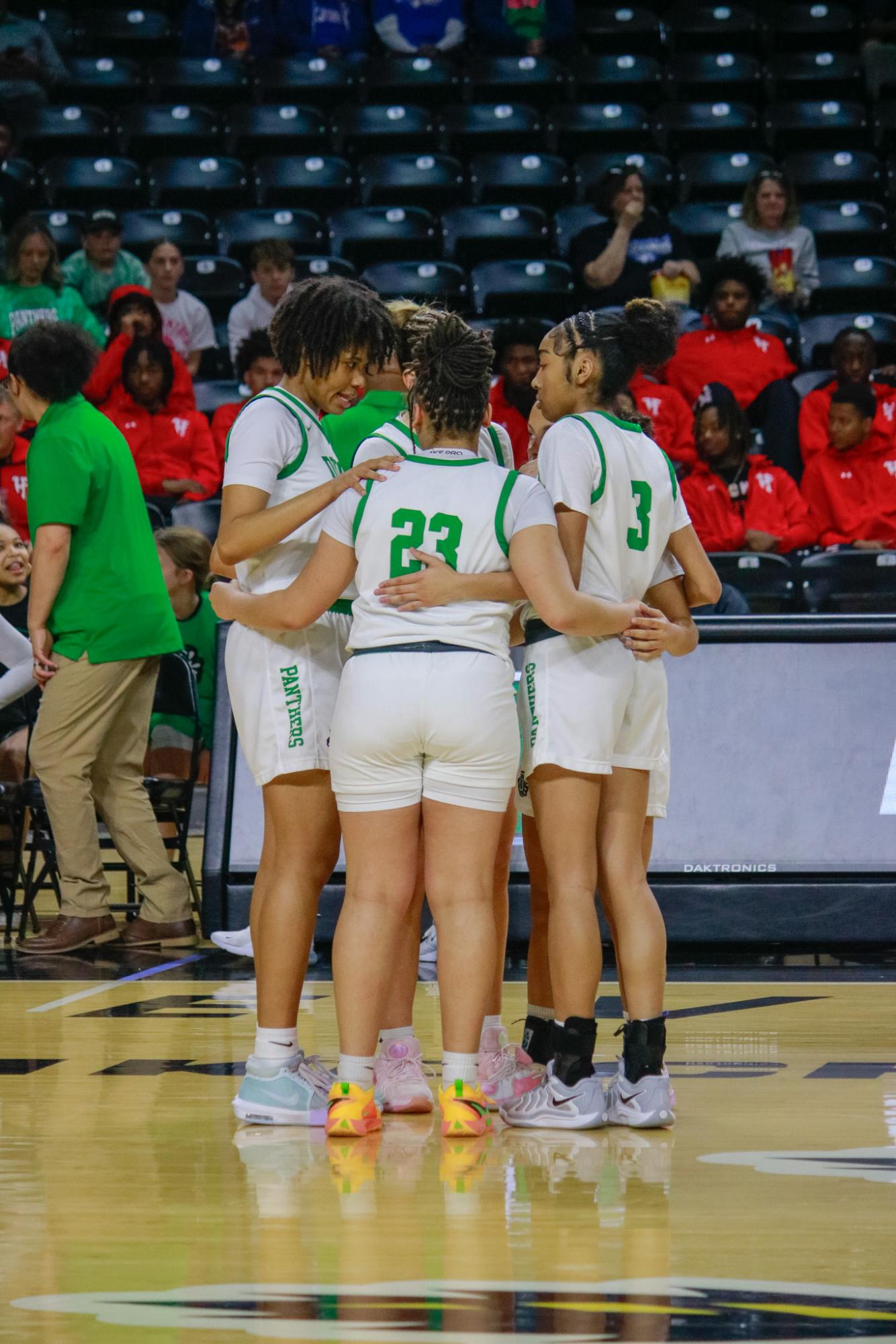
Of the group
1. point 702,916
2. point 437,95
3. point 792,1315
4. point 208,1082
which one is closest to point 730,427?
point 702,916

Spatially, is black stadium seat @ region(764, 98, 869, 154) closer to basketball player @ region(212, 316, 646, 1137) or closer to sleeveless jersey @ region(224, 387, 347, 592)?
sleeveless jersey @ region(224, 387, 347, 592)

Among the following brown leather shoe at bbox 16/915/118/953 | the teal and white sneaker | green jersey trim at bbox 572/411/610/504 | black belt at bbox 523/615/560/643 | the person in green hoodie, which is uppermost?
the person in green hoodie

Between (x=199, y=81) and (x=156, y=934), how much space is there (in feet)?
23.9

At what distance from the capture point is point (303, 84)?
11609 millimetres

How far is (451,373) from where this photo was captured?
3.25 metres

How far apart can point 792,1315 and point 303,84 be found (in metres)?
10.5

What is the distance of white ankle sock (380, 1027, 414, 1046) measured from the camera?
349cm

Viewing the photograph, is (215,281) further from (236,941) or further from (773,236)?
(236,941)

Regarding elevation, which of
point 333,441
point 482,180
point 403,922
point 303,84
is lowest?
point 403,922

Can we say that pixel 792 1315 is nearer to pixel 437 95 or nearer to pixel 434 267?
pixel 434 267

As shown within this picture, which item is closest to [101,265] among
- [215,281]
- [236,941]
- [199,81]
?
[215,281]

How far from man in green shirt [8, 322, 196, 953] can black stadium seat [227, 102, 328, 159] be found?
19.0 ft

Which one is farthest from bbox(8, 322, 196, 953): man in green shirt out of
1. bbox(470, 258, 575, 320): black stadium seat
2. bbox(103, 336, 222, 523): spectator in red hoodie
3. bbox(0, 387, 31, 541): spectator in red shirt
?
bbox(470, 258, 575, 320): black stadium seat

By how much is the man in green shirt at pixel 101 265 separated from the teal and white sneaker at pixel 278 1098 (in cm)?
708
